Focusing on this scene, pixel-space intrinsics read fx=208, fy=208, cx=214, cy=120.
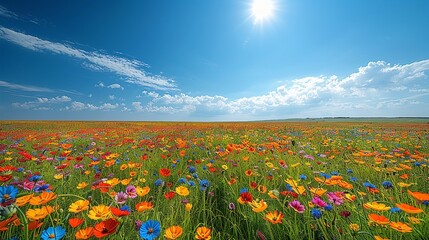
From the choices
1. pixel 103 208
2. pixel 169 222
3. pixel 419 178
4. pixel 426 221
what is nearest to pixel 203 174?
pixel 169 222

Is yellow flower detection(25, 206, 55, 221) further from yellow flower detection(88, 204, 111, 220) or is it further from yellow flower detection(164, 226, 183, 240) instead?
yellow flower detection(164, 226, 183, 240)

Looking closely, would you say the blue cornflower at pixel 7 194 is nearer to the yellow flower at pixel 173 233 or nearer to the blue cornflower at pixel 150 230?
the blue cornflower at pixel 150 230

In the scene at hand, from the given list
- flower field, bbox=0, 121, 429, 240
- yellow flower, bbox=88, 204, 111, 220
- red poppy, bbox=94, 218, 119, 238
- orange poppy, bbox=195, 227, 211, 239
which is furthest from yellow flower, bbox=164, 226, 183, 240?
yellow flower, bbox=88, 204, 111, 220

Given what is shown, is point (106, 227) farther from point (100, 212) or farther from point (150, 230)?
point (100, 212)

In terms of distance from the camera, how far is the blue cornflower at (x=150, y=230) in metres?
0.96

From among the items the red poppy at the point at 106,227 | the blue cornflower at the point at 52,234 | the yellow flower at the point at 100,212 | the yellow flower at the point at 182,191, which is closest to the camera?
the red poppy at the point at 106,227

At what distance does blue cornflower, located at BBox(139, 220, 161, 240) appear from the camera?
0.96 m

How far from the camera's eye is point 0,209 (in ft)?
2.56

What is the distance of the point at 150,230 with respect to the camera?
1.02 m

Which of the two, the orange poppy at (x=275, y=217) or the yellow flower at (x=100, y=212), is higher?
the yellow flower at (x=100, y=212)

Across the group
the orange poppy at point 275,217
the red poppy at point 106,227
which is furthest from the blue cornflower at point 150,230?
the orange poppy at point 275,217

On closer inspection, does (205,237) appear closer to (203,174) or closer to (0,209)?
(0,209)

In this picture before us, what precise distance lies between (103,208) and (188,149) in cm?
347

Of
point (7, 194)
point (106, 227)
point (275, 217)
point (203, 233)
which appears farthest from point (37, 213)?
point (275, 217)
